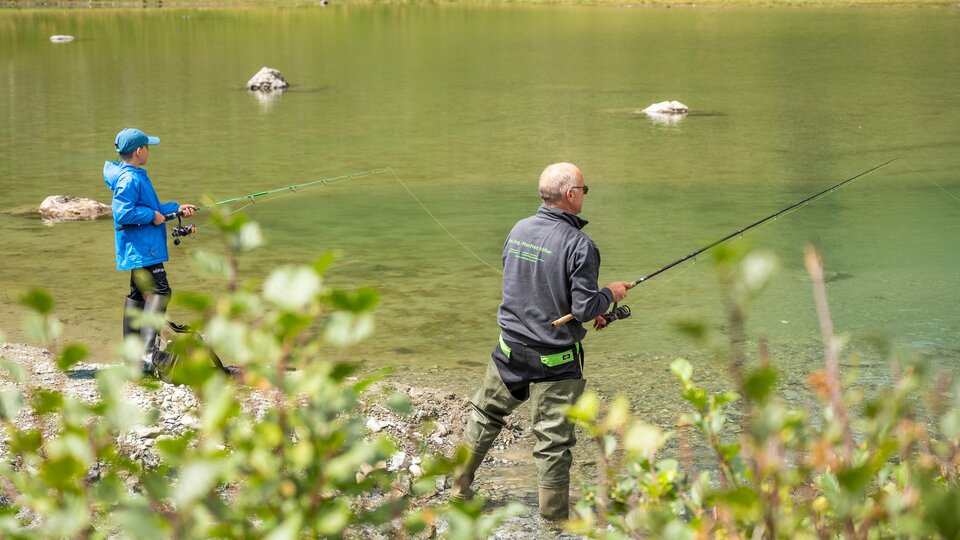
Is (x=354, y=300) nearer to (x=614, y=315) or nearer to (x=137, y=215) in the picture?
(x=614, y=315)

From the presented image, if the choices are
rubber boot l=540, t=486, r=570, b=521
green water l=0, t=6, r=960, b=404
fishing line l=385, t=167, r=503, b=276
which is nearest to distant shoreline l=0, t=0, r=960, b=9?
green water l=0, t=6, r=960, b=404

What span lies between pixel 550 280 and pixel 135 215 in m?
3.17

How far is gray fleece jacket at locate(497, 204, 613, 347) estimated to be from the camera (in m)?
5.61

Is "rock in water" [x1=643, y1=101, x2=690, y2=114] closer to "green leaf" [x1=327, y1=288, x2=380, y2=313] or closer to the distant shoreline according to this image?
"green leaf" [x1=327, y1=288, x2=380, y2=313]

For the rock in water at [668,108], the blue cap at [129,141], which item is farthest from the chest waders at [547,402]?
the rock in water at [668,108]

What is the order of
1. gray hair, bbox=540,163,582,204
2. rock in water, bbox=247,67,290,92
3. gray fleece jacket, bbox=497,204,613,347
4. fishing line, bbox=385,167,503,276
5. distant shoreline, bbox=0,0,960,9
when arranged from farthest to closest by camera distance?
1. distant shoreline, bbox=0,0,960,9
2. rock in water, bbox=247,67,290,92
3. fishing line, bbox=385,167,503,276
4. gray hair, bbox=540,163,582,204
5. gray fleece jacket, bbox=497,204,613,347

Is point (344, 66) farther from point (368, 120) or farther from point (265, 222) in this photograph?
point (265, 222)

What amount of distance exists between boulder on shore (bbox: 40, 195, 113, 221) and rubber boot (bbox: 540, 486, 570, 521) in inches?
441

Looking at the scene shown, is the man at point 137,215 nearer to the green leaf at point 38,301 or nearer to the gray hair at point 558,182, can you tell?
the gray hair at point 558,182

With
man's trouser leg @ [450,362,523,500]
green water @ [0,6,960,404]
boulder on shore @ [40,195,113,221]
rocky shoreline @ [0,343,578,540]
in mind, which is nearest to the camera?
man's trouser leg @ [450,362,523,500]

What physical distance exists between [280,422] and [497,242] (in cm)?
1174

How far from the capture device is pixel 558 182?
18.8 ft

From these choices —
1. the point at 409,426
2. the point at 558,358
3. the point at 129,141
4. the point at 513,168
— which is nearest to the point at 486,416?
the point at 558,358

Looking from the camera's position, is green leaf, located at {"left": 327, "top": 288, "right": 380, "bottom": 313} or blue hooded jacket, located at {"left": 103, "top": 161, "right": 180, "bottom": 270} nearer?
green leaf, located at {"left": 327, "top": 288, "right": 380, "bottom": 313}
